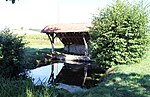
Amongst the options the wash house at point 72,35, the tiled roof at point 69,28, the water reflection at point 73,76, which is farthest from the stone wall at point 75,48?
the water reflection at point 73,76

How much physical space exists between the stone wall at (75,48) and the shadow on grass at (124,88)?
52.0ft

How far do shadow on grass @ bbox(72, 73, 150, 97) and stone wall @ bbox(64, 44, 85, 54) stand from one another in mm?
15849

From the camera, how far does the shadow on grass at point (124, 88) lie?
6.88m

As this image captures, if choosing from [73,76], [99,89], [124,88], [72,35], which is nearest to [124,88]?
[124,88]

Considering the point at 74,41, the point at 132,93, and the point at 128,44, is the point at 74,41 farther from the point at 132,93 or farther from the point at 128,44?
the point at 132,93

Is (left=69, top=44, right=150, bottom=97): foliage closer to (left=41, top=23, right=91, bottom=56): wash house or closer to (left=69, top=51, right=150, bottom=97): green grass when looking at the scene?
(left=69, top=51, right=150, bottom=97): green grass

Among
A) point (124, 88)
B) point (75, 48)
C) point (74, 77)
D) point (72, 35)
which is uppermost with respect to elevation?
point (72, 35)

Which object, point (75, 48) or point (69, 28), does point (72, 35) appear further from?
point (75, 48)

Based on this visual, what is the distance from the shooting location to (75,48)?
26.2 metres

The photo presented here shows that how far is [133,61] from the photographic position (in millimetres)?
14031

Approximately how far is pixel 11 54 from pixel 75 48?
45.2 ft

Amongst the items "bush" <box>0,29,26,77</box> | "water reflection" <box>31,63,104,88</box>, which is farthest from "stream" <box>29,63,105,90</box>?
"bush" <box>0,29,26,77</box>

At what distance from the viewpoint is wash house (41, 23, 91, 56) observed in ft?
70.7

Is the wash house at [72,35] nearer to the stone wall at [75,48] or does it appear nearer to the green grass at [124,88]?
the stone wall at [75,48]
